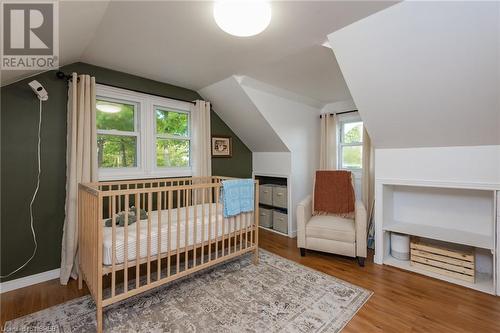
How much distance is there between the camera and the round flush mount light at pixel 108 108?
2604 millimetres

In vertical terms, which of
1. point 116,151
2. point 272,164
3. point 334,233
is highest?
point 116,151

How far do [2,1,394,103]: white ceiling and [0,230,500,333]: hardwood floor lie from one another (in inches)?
70.3

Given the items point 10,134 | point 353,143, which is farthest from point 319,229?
point 10,134

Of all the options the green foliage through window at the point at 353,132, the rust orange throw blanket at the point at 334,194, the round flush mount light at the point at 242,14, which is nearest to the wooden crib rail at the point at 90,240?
the round flush mount light at the point at 242,14

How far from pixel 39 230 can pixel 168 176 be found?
135 cm

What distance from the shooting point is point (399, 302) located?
1886 millimetres

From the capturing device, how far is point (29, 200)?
7.00ft

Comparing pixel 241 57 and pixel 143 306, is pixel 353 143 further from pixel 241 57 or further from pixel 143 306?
pixel 143 306

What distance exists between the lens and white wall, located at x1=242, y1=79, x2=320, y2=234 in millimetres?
3225

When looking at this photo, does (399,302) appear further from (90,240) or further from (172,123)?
(172,123)

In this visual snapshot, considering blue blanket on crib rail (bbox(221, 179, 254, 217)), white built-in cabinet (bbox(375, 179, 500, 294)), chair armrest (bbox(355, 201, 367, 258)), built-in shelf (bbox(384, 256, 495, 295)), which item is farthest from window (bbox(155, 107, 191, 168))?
built-in shelf (bbox(384, 256, 495, 295))

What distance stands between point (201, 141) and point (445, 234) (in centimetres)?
297
